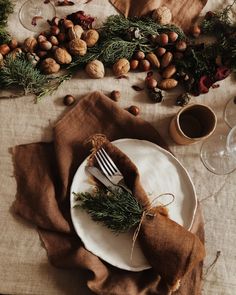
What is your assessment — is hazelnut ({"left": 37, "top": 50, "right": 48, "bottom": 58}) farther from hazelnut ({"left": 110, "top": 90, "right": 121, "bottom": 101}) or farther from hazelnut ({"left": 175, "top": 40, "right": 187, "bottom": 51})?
hazelnut ({"left": 175, "top": 40, "right": 187, "bottom": 51})

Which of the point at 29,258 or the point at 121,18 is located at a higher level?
the point at 121,18

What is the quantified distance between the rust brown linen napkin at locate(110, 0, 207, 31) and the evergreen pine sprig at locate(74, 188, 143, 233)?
463mm

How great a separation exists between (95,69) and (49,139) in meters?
0.19

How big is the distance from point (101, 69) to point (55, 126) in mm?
173

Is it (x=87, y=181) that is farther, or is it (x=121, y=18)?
(x=121, y=18)

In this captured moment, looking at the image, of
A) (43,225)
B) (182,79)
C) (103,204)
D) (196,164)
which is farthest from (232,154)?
(43,225)

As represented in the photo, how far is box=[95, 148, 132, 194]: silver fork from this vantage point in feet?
2.53

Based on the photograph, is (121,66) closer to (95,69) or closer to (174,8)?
(95,69)

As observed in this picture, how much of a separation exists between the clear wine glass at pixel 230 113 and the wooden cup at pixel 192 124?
10 centimetres

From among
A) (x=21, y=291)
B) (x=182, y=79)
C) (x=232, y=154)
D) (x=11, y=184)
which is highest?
(x=182, y=79)

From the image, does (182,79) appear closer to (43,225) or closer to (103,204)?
(103,204)

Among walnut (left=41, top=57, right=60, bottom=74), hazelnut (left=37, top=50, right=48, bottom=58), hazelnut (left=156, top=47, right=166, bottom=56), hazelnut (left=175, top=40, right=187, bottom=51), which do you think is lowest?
walnut (left=41, top=57, right=60, bottom=74)

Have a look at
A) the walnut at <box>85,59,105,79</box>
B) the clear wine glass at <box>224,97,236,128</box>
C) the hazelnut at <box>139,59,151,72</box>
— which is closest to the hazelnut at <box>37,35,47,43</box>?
the walnut at <box>85,59,105,79</box>

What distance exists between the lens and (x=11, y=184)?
801 mm
